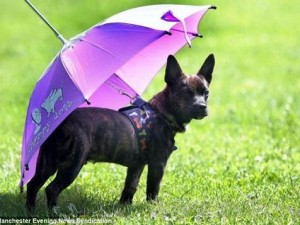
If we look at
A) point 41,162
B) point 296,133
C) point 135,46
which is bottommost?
point 296,133

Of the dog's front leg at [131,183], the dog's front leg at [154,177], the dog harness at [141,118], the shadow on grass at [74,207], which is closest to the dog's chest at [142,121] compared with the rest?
the dog harness at [141,118]

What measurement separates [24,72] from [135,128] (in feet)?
30.4

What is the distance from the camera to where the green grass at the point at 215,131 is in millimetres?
6219

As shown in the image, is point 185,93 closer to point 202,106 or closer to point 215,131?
point 202,106

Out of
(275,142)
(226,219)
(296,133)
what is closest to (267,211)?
(226,219)

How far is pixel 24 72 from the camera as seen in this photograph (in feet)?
49.6

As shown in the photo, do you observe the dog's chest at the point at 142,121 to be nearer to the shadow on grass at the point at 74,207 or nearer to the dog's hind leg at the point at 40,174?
the shadow on grass at the point at 74,207

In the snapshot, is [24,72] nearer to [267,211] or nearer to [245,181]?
[245,181]

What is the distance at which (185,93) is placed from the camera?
Answer: 6320mm

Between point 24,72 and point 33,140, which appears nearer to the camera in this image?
point 33,140

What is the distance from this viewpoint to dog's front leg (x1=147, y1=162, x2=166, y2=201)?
6352mm

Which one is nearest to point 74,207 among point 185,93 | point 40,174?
point 40,174

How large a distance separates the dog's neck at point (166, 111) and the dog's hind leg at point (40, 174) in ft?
3.64

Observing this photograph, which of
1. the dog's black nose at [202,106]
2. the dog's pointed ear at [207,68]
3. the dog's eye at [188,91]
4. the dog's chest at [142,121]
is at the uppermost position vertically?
the dog's pointed ear at [207,68]
